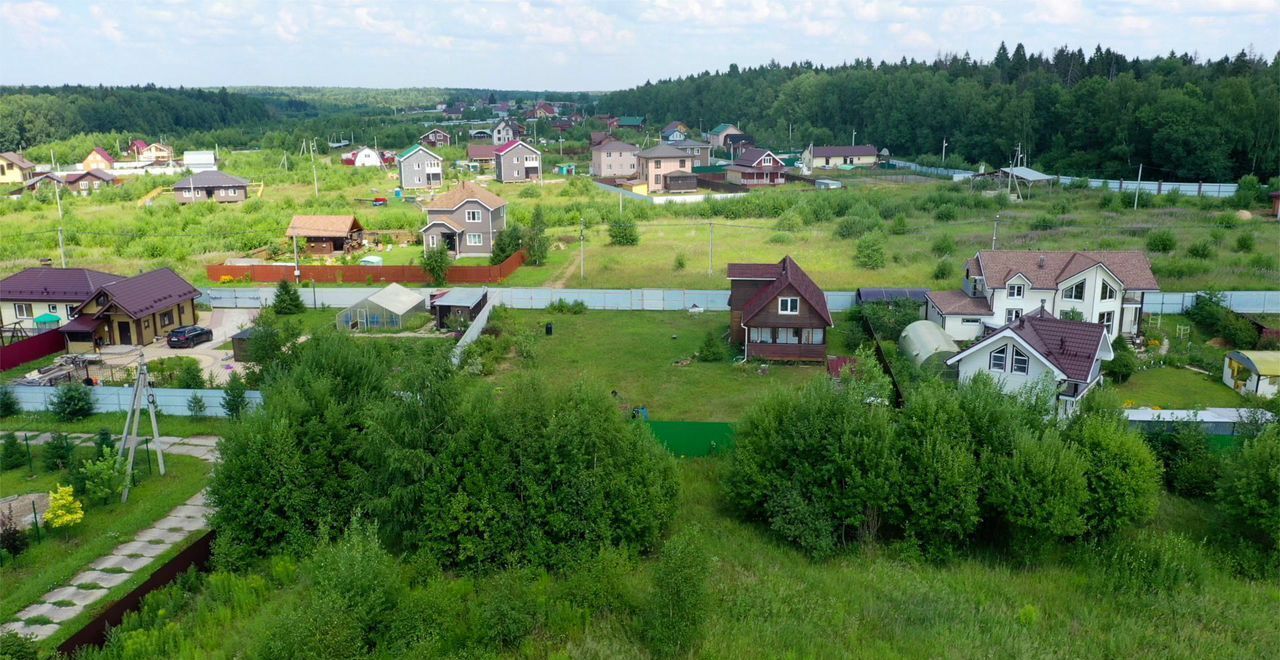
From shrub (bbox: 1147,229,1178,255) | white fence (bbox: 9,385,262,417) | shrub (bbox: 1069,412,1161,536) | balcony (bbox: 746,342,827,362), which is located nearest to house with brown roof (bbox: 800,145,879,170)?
shrub (bbox: 1147,229,1178,255)

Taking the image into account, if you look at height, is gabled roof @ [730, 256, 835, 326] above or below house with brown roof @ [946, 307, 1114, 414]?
above

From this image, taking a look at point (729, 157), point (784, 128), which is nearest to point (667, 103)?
point (784, 128)

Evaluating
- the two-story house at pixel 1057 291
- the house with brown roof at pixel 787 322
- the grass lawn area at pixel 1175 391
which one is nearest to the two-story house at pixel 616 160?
the house with brown roof at pixel 787 322

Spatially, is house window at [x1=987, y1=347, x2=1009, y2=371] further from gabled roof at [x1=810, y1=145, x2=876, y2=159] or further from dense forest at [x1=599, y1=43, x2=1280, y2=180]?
gabled roof at [x1=810, y1=145, x2=876, y2=159]

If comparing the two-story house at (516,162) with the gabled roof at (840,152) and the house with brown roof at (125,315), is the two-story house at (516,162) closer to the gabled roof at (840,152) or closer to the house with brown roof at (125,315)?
the gabled roof at (840,152)

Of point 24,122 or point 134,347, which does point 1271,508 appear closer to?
point 134,347

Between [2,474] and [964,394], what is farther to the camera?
[2,474]
